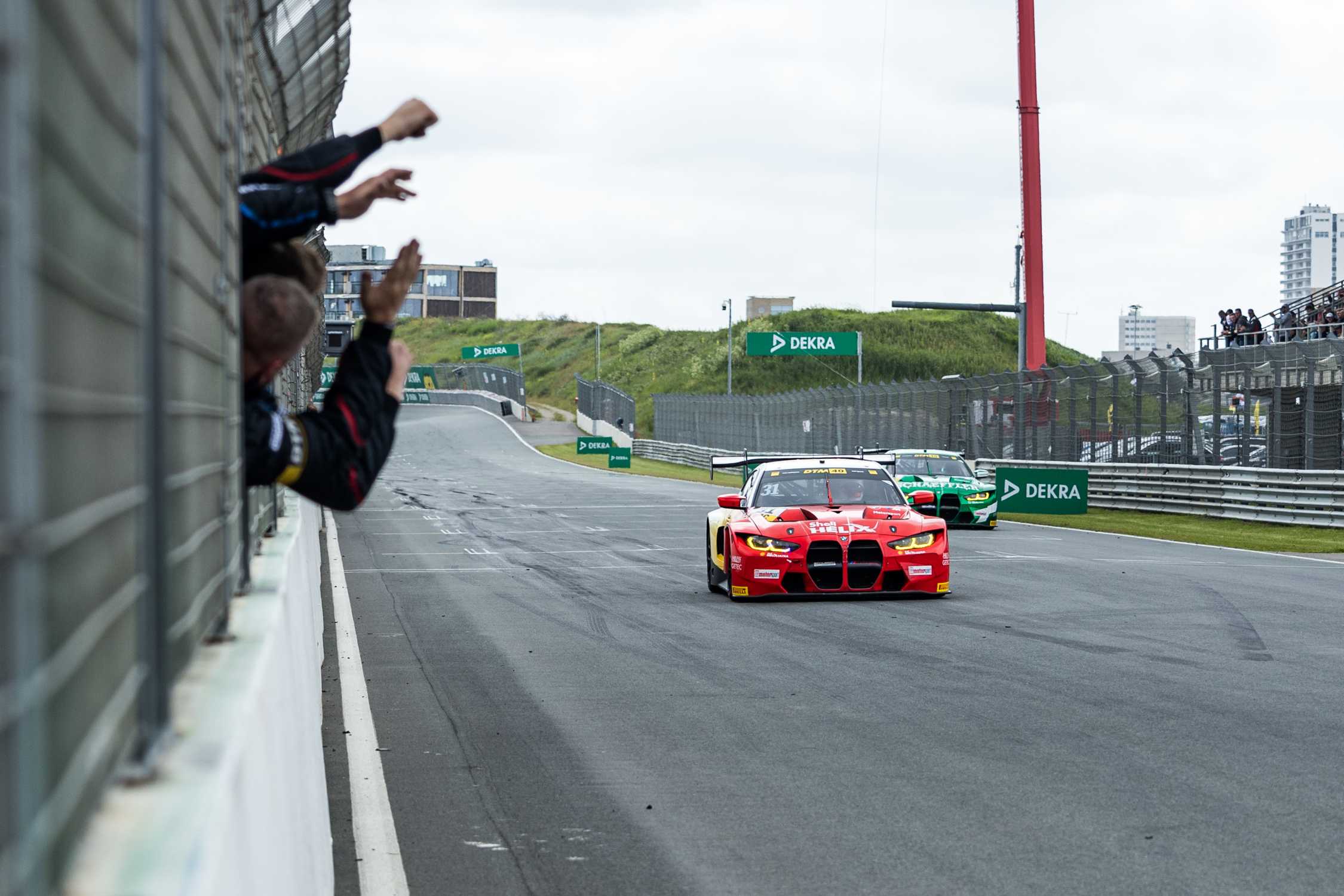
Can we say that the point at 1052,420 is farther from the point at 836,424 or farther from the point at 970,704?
the point at 970,704

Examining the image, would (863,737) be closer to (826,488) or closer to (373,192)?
(373,192)

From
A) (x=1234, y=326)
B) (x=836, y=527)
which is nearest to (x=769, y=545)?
(x=836, y=527)

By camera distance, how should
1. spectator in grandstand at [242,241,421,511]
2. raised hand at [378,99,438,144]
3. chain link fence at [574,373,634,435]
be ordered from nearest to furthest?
spectator in grandstand at [242,241,421,511]
raised hand at [378,99,438,144]
chain link fence at [574,373,634,435]

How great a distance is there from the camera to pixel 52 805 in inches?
71.1

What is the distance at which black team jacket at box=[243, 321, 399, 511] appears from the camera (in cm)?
412

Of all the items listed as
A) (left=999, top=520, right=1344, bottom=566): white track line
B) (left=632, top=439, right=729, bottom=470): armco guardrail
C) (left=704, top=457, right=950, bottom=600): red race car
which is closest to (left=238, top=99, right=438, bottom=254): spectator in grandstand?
(left=704, top=457, right=950, bottom=600): red race car

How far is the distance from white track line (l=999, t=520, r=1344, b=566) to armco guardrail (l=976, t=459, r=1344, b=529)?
3330 millimetres

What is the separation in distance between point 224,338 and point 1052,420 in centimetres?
3436

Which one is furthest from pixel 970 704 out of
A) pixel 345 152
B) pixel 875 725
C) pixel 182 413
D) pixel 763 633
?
pixel 182 413

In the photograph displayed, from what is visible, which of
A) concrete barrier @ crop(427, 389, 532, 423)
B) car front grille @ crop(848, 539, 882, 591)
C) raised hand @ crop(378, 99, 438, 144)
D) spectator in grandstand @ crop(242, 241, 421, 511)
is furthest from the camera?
concrete barrier @ crop(427, 389, 532, 423)

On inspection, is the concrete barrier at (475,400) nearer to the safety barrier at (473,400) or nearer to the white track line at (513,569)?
the safety barrier at (473,400)

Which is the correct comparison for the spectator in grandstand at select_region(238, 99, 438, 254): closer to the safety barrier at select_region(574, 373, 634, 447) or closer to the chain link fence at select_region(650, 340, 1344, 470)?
the chain link fence at select_region(650, 340, 1344, 470)

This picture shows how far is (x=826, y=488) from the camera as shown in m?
15.4

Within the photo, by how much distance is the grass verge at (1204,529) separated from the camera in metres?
24.1
